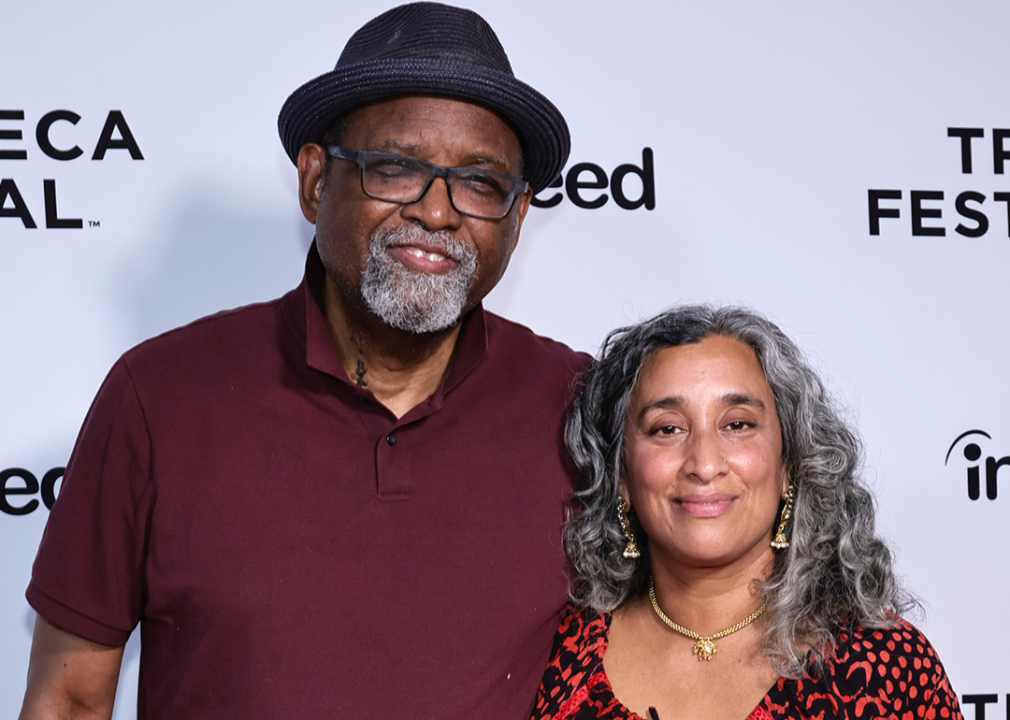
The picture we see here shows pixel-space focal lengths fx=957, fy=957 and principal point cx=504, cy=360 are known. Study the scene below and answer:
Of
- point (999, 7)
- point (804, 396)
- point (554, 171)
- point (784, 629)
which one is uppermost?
point (999, 7)

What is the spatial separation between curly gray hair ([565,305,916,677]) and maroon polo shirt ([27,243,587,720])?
177mm

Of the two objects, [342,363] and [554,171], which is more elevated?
[554,171]

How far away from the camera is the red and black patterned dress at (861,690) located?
4.59ft

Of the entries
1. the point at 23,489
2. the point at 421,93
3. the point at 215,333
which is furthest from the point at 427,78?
the point at 23,489

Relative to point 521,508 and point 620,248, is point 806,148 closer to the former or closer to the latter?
point 620,248

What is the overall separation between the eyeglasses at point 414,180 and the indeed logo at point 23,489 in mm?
936

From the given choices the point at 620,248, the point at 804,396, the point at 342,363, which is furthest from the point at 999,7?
the point at 342,363

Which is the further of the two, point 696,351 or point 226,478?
point 696,351

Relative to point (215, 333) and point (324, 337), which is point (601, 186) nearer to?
point (324, 337)

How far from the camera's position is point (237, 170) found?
1.93 m

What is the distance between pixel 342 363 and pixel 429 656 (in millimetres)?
473

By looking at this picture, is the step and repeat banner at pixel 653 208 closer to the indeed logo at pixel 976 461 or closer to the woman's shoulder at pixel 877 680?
the indeed logo at pixel 976 461

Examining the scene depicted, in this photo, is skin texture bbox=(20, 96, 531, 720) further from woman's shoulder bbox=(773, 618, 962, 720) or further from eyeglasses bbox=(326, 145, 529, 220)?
woman's shoulder bbox=(773, 618, 962, 720)

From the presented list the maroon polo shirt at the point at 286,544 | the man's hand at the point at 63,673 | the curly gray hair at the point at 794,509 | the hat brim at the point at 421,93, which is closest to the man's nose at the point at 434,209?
the hat brim at the point at 421,93
